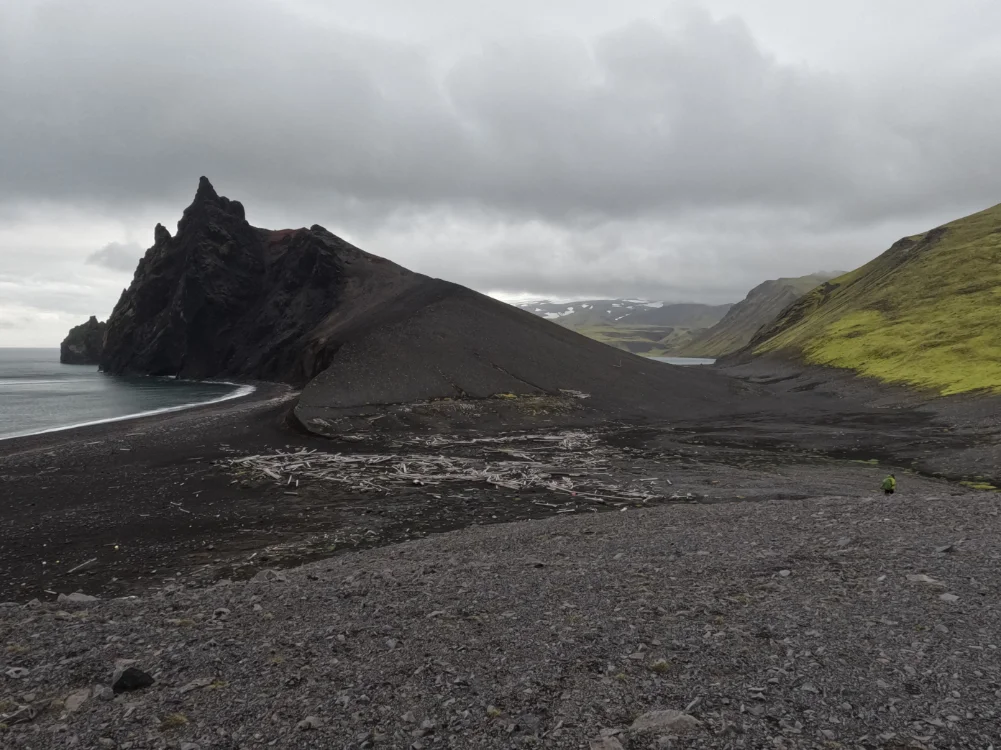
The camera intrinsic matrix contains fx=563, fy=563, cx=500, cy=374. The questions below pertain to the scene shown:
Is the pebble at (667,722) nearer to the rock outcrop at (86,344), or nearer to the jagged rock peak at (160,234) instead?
the jagged rock peak at (160,234)

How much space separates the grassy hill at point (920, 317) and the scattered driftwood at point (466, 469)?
43.0m

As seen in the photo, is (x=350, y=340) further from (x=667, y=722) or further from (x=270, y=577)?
(x=667, y=722)

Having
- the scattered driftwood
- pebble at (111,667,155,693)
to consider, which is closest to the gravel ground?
pebble at (111,667,155,693)

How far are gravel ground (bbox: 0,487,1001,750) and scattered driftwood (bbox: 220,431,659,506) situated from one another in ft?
35.2

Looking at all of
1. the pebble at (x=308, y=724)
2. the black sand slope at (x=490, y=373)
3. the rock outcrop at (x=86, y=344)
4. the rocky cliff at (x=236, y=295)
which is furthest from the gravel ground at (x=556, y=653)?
the rock outcrop at (x=86, y=344)

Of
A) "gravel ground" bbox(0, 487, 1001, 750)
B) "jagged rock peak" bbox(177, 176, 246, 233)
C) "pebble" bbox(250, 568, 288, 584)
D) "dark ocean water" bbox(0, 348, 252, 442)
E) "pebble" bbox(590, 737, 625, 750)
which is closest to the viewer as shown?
"pebble" bbox(590, 737, 625, 750)

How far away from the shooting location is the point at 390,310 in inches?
2734

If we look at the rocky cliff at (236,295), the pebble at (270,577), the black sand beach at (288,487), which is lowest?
the black sand beach at (288,487)

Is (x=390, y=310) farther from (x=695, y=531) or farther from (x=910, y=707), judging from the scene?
(x=910, y=707)

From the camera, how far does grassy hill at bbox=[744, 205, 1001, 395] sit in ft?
209

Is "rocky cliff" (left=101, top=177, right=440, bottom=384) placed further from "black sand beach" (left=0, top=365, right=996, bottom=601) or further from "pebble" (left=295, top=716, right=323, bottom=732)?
"pebble" (left=295, top=716, right=323, bottom=732)

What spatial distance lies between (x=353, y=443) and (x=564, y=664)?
29.0m

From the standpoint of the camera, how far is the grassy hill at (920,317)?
63844 millimetres

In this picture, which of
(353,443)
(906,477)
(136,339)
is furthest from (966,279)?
(136,339)
